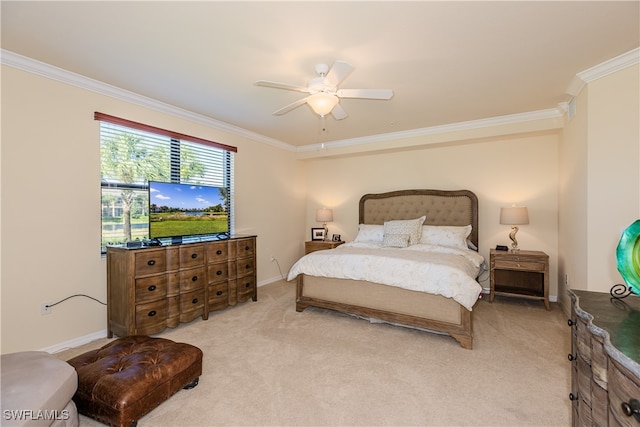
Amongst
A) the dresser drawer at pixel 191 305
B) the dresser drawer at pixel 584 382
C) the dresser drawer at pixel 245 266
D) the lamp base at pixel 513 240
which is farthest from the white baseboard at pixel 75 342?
the lamp base at pixel 513 240

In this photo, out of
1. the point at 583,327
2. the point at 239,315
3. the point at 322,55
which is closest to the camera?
the point at 583,327

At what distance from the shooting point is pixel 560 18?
2012 millimetres

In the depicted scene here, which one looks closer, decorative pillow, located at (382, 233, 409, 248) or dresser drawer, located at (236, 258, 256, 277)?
dresser drawer, located at (236, 258, 256, 277)

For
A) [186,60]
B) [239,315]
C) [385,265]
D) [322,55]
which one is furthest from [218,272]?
[322,55]

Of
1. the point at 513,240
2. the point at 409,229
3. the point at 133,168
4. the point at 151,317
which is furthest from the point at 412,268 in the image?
the point at 133,168

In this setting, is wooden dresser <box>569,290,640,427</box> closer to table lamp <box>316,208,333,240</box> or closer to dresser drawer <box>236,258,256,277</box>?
dresser drawer <box>236,258,256,277</box>

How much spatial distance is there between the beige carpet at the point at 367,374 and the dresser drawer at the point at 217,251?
743mm

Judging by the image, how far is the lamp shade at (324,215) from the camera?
18.5 feet

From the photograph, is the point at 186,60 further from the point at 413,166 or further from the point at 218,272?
the point at 413,166

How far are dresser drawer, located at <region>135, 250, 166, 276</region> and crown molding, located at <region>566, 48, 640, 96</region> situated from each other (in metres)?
4.61

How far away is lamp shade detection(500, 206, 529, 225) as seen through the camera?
3.94 m

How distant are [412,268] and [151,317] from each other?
279cm

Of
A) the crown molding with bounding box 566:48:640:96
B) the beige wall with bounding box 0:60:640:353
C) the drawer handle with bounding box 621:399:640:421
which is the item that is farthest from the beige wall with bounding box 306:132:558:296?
the drawer handle with bounding box 621:399:640:421

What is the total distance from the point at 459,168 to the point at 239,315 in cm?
404
